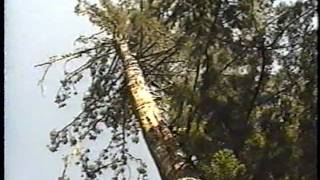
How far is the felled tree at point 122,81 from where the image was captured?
78 centimetres

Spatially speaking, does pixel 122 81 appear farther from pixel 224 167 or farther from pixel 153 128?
pixel 224 167

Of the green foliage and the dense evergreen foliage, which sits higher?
the dense evergreen foliage

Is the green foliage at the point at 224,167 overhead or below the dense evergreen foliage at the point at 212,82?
below

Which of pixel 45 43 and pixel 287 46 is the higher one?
pixel 45 43

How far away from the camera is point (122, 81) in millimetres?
797

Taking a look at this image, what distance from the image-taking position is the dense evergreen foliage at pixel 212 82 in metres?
0.76

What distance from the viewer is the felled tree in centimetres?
78

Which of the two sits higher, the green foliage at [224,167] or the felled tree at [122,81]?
the felled tree at [122,81]

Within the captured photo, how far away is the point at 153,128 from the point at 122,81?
3.4 inches

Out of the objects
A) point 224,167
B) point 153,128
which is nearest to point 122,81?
point 153,128

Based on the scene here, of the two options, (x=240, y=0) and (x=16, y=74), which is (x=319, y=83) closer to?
(x=240, y=0)

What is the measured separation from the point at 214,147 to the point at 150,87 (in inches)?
5.2

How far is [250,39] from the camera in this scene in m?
0.79

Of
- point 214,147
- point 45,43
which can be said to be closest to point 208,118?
point 214,147
